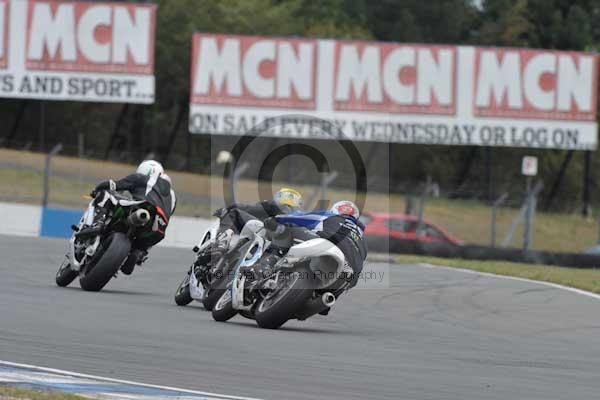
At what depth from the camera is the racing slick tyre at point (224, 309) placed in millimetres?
11625

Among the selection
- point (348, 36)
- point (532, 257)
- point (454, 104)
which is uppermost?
point (348, 36)

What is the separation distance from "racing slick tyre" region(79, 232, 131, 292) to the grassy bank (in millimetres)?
21320

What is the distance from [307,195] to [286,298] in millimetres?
30009

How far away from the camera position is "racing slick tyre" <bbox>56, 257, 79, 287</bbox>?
1427 centimetres

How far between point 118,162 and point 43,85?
8.56 metres

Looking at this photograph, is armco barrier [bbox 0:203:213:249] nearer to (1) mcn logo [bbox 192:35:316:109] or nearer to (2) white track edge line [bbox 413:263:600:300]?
(2) white track edge line [bbox 413:263:600:300]

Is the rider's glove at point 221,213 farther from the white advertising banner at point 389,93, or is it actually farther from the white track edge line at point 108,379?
the white advertising banner at point 389,93

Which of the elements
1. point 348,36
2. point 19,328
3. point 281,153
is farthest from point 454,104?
point 19,328

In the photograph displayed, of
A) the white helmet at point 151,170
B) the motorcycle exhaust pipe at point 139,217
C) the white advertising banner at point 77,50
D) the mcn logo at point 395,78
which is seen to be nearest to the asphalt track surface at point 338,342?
the motorcycle exhaust pipe at point 139,217

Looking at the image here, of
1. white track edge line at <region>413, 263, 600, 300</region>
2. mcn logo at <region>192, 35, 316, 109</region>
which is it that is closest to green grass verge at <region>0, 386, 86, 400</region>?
white track edge line at <region>413, 263, 600, 300</region>

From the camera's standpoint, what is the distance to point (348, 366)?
891 centimetres

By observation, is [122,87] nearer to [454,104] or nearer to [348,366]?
[454,104]

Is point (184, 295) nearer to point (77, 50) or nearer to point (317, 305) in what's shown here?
point (317, 305)

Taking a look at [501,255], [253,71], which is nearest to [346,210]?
[501,255]
